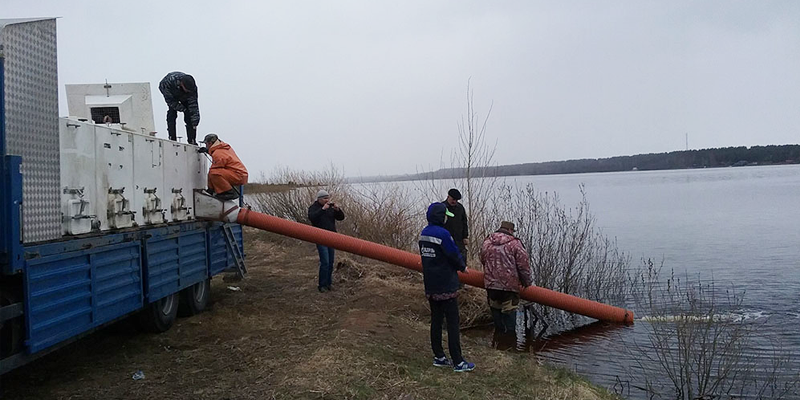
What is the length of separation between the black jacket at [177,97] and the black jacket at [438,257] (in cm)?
486

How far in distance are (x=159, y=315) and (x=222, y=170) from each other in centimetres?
220

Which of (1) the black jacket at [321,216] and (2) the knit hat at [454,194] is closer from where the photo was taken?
(2) the knit hat at [454,194]

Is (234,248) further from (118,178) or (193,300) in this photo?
(118,178)

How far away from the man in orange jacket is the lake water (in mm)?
5151

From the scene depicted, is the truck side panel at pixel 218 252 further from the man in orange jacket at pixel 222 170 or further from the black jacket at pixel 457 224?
the black jacket at pixel 457 224

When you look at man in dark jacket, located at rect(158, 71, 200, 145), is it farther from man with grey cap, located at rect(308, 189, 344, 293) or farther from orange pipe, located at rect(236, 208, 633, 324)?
man with grey cap, located at rect(308, 189, 344, 293)

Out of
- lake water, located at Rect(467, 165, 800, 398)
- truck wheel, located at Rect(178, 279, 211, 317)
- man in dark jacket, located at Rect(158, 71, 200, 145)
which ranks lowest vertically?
lake water, located at Rect(467, 165, 800, 398)

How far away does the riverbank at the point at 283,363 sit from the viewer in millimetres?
6113

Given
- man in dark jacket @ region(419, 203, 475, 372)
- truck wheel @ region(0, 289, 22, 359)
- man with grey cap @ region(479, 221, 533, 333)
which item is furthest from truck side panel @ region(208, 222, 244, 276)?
truck wheel @ region(0, 289, 22, 359)

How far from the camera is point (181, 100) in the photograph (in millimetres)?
9852

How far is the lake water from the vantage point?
34.6 ft

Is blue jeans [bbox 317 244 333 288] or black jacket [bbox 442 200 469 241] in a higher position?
black jacket [bbox 442 200 469 241]

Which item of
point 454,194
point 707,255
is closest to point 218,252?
point 454,194

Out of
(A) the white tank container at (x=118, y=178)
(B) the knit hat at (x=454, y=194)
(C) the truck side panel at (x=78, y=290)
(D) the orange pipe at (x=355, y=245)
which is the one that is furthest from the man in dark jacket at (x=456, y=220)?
(C) the truck side panel at (x=78, y=290)
